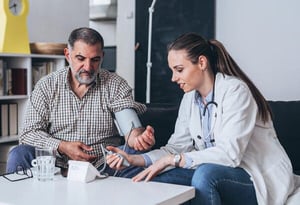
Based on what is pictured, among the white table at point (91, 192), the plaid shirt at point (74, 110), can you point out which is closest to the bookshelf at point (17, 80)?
the plaid shirt at point (74, 110)

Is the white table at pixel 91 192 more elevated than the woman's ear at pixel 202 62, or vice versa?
the woman's ear at pixel 202 62

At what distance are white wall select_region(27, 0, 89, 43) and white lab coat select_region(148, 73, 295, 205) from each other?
69.6 inches

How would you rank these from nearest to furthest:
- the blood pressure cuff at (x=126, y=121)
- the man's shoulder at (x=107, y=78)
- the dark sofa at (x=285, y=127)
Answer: the blood pressure cuff at (x=126, y=121) → the man's shoulder at (x=107, y=78) → the dark sofa at (x=285, y=127)

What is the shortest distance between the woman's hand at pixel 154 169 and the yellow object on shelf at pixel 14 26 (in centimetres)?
156

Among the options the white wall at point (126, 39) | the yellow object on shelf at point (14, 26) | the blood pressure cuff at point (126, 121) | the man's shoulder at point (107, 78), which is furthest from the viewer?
the white wall at point (126, 39)

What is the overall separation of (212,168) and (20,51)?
176cm

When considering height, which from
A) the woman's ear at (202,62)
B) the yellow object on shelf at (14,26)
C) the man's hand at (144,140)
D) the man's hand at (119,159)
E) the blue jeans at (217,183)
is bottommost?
the blue jeans at (217,183)

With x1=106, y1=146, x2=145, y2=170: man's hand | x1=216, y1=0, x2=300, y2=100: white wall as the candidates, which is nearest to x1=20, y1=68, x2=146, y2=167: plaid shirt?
x1=106, y1=146, x2=145, y2=170: man's hand

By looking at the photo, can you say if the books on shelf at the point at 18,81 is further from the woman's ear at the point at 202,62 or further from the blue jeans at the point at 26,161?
the woman's ear at the point at 202,62

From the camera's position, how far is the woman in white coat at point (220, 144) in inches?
71.4

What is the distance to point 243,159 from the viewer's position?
6.30 ft

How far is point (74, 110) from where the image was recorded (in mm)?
2330

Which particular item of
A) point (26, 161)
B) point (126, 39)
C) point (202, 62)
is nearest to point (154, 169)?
point (202, 62)

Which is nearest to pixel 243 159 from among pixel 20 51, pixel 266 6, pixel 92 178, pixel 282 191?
pixel 282 191
